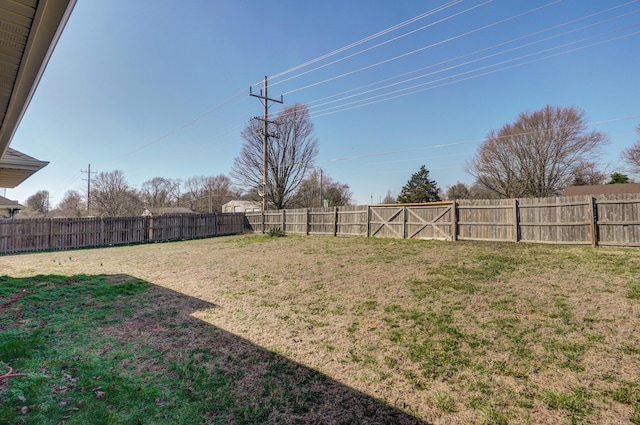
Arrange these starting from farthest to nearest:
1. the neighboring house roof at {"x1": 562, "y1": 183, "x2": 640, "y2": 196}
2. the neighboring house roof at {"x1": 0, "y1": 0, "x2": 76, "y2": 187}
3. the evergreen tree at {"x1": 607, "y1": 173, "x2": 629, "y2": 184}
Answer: the evergreen tree at {"x1": 607, "y1": 173, "x2": 629, "y2": 184} < the neighboring house roof at {"x1": 562, "y1": 183, "x2": 640, "y2": 196} < the neighboring house roof at {"x1": 0, "y1": 0, "x2": 76, "y2": 187}

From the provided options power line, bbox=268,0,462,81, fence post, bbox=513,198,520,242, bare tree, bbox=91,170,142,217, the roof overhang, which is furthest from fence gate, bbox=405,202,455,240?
bare tree, bbox=91,170,142,217

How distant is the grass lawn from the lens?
2.51m

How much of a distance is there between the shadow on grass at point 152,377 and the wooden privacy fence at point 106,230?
11814mm

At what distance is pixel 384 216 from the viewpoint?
13508 mm

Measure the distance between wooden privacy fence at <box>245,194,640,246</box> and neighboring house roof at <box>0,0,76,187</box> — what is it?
1178 cm

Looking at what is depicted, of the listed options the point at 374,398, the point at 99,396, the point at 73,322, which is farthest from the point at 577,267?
the point at 73,322

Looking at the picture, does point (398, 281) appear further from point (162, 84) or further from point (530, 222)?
point (162, 84)

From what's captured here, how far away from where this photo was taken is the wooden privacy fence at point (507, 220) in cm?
848

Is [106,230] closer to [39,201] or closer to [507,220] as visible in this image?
[507,220]

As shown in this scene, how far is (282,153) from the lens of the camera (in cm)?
2638

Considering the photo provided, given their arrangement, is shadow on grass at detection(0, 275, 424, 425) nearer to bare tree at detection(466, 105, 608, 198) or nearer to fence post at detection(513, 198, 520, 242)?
fence post at detection(513, 198, 520, 242)

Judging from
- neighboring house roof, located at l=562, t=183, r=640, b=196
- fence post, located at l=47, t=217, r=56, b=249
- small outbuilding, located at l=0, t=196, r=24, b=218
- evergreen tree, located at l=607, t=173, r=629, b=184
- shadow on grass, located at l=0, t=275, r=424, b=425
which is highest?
evergreen tree, located at l=607, t=173, r=629, b=184

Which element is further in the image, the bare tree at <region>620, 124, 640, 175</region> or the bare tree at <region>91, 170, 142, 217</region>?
the bare tree at <region>91, 170, 142, 217</region>

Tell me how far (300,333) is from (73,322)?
11.5ft
